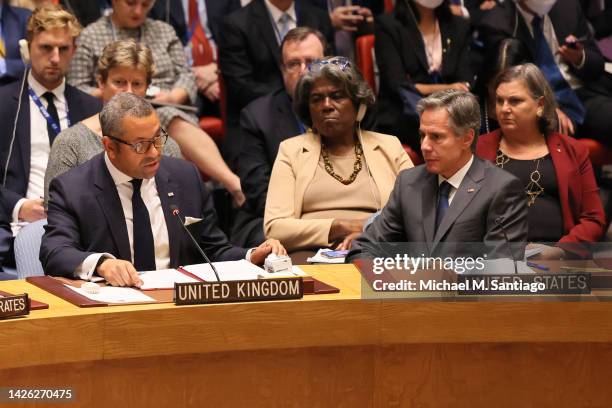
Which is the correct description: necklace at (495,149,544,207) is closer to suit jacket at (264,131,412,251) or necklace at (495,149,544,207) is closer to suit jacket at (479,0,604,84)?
suit jacket at (264,131,412,251)

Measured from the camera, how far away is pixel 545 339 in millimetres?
2953

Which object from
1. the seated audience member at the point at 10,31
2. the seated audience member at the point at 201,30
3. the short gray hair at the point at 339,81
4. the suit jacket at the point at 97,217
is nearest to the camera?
the suit jacket at the point at 97,217

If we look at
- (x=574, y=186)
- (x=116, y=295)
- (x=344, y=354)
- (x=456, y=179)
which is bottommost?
(x=344, y=354)

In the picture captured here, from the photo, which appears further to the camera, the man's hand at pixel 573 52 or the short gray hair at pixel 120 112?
the man's hand at pixel 573 52

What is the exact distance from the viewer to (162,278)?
125 inches

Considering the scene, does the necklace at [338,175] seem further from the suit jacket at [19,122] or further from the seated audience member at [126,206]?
the suit jacket at [19,122]

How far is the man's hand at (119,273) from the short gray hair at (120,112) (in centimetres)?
44

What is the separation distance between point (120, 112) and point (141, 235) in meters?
0.39

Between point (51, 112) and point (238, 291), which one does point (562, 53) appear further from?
point (238, 291)

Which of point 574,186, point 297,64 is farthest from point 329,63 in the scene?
point 574,186

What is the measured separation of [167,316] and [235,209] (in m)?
2.30

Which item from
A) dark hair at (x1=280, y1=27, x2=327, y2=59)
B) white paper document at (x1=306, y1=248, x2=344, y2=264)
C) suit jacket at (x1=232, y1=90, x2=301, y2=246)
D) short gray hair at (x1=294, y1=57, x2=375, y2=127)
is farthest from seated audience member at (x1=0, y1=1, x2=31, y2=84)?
white paper document at (x1=306, y1=248, x2=344, y2=264)

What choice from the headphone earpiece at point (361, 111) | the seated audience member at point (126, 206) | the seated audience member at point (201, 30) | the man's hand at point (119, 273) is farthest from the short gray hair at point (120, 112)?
the seated audience member at point (201, 30)

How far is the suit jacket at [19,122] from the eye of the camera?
4.52 metres
